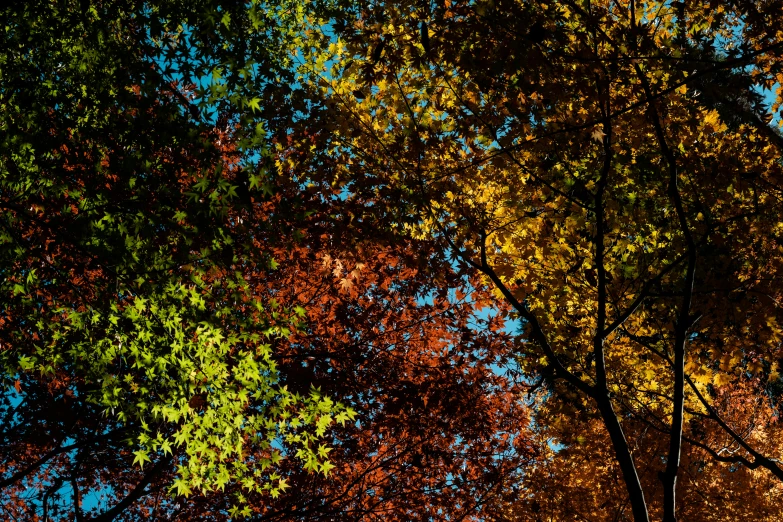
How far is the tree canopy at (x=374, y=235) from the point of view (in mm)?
6180

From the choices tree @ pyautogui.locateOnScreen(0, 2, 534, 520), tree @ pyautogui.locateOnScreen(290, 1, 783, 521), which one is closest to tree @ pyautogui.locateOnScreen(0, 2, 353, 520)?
tree @ pyautogui.locateOnScreen(0, 2, 534, 520)

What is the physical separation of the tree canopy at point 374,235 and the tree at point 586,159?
0.05m

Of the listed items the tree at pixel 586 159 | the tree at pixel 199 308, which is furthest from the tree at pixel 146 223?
the tree at pixel 586 159

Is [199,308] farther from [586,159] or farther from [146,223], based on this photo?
[586,159]

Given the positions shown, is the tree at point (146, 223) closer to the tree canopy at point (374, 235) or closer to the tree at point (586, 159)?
the tree canopy at point (374, 235)

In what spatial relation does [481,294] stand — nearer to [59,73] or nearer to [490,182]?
[490,182]

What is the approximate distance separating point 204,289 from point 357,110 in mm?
3432

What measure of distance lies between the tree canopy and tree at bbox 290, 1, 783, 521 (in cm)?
5

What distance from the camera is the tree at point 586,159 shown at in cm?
667

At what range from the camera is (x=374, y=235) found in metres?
7.51

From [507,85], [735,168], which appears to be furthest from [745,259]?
[507,85]

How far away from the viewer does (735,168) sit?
7340 millimetres

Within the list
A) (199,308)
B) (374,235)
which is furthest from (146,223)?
(374,235)

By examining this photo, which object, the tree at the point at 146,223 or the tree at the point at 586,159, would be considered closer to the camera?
the tree at the point at 146,223
